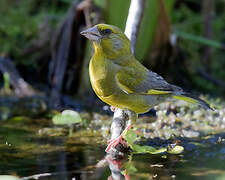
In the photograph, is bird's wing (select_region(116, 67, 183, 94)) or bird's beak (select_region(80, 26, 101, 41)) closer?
bird's beak (select_region(80, 26, 101, 41))

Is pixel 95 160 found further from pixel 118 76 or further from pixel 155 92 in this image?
pixel 155 92

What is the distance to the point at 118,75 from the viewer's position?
2.96 metres

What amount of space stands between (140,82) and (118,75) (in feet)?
0.89

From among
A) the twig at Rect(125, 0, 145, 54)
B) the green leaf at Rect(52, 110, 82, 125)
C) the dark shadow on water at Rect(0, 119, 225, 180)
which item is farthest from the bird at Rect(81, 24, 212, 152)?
the green leaf at Rect(52, 110, 82, 125)

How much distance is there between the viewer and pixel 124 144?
2.97 metres

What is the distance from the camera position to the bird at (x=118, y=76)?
2877 millimetres

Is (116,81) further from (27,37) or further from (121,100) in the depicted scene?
(27,37)

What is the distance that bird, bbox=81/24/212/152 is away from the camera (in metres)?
2.88

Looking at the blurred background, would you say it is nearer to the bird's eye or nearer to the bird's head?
the bird's head

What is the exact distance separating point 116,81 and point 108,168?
66cm

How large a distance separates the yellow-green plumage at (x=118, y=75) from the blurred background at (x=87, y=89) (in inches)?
16.0

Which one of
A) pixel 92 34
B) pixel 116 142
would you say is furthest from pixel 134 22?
pixel 116 142

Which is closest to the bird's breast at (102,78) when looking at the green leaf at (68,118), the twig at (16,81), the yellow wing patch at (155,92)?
the yellow wing patch at (155,92)

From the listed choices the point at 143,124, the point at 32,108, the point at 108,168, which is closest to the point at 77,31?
the point at 32,108
